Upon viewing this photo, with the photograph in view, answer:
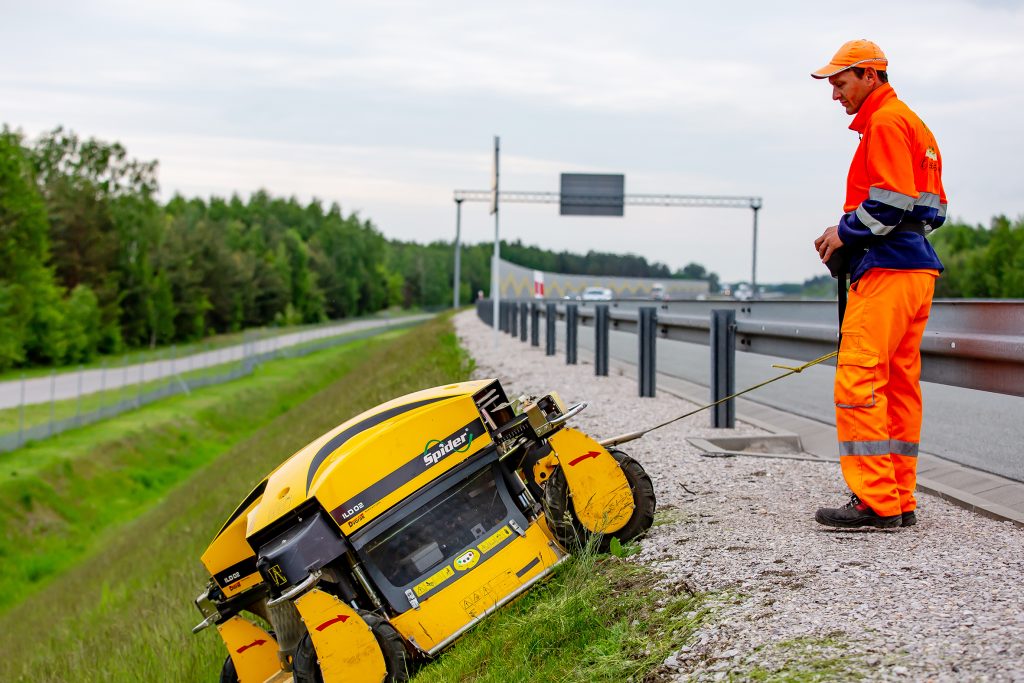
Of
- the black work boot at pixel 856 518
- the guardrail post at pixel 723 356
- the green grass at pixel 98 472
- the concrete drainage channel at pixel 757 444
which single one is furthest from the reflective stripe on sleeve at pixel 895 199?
the green grass at pixel 98 472

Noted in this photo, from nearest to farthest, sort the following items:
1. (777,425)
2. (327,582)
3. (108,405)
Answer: (327,582), (777,425), (108,405)

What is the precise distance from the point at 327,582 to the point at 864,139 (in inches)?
121

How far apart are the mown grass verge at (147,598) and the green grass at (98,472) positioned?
1.42 meters

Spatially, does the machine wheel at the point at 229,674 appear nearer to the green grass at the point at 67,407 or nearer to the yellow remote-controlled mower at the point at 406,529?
the yellow remote-controlled mower at the point at 406,529

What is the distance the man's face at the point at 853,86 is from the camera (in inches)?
203

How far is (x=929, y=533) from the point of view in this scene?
4.84 metres

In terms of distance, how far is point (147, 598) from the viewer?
37.9ft

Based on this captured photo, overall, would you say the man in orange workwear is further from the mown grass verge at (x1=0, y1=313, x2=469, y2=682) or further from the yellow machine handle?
the mown grass verge at (x1=0, y1=313, x2=469, y2=682)

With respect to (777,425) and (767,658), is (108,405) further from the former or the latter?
(767,658)

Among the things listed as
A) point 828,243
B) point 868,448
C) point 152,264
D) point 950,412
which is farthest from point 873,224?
point 152,264

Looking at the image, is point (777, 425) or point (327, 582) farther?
point (777, 425)

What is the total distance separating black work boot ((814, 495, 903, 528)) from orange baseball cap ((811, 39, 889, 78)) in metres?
2.00

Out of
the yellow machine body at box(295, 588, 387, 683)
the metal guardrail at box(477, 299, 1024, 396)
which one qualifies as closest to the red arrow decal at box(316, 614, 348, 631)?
the yellow machine body at box(295, 588, 387, 683)

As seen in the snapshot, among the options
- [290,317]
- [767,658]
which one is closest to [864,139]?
[767,658]
